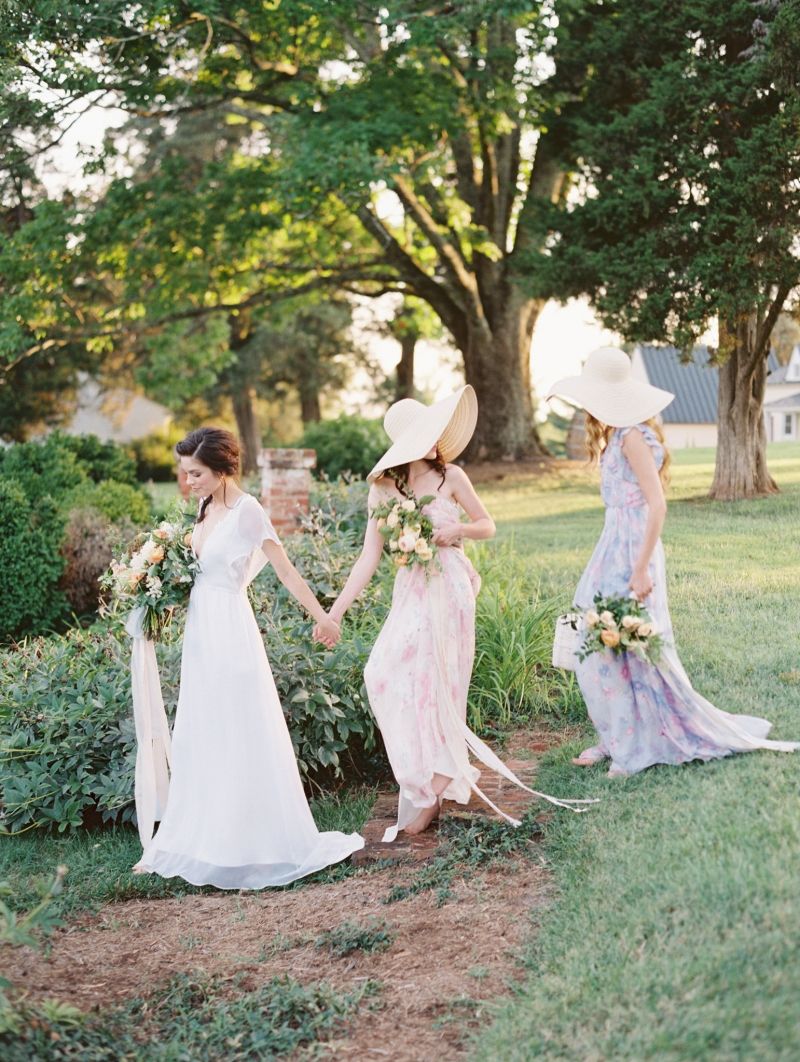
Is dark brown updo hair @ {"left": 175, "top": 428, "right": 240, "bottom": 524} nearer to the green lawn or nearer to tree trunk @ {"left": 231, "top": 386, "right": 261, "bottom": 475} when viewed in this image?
the green lawn

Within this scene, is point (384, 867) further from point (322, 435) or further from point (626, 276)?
point (322, 435)

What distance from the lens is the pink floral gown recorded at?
5398 mm

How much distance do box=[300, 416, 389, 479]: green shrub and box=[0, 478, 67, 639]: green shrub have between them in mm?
7129

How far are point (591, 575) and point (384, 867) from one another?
1794mm

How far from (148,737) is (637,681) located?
8.31 feet

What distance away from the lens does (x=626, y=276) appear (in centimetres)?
1447

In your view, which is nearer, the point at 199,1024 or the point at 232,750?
the point at 199,1024

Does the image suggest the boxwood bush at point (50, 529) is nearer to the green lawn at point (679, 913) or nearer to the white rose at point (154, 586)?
the white rose at point (154, 586)

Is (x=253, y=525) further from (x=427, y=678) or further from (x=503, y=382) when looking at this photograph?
(x=503, y=382)

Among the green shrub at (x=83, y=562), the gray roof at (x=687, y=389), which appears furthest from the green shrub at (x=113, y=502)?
the gray roof at (x=687, y=389)

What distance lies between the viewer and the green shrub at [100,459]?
53.7 feet

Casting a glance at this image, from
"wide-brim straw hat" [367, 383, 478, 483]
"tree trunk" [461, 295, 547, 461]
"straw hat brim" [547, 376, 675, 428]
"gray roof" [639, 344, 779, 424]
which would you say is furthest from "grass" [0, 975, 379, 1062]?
"gray roof" [639, 344, 779, 424]

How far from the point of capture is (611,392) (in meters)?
5.51

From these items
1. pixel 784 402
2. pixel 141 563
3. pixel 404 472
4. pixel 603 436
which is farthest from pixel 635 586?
pixel 784 402
